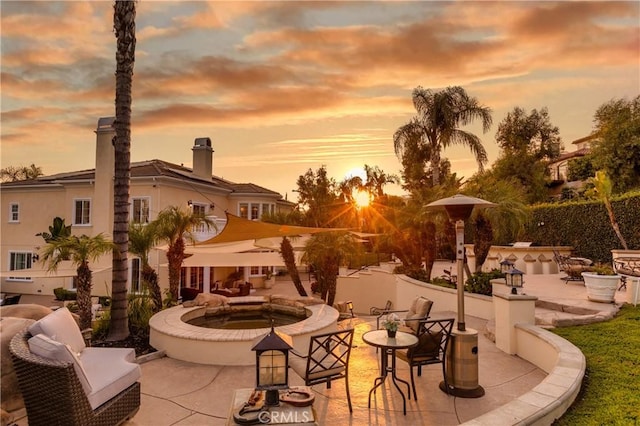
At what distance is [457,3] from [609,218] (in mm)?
12392

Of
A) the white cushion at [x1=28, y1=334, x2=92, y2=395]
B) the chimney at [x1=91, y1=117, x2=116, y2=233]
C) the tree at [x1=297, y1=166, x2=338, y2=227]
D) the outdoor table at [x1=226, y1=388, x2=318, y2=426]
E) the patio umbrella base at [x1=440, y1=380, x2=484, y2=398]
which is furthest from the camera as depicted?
the tree at [x1=297, y1=166, x2=338, y2=227]

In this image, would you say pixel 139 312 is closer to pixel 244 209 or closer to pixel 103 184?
pixel 103 184

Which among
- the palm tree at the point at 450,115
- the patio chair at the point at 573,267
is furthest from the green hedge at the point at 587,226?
the palm tree at the point at 450,115

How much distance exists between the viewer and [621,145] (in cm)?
2381

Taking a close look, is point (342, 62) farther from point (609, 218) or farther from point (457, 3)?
point (609, 218)

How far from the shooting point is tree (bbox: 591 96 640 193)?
76.4 feet

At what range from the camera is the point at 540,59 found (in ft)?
35.7

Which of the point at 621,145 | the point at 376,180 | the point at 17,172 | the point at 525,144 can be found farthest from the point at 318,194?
the point at 17,172

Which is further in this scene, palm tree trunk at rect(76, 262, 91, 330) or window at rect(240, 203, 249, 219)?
window at rect(240, 203, 249, 219)

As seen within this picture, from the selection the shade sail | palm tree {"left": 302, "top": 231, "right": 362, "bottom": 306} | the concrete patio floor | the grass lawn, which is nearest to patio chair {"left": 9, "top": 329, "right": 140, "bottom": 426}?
the concrete patio floor

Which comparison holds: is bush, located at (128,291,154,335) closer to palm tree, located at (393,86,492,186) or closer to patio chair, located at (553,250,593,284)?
patio chair, located at (553,250,593,284)

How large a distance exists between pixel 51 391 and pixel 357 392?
13.4 feet

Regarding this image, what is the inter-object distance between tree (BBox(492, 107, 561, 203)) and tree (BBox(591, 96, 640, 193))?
280 inches

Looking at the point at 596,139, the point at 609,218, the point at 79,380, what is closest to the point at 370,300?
the point at 609,218
